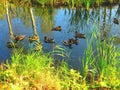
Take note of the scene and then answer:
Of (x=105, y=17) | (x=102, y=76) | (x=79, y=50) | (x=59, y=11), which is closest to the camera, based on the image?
(x=102, y=76)

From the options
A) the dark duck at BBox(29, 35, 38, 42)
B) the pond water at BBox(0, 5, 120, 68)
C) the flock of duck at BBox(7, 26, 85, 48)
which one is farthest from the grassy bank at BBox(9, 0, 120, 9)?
the dark duck at BBox(29, 35, 38, 42)


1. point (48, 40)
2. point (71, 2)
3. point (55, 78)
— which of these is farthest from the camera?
point (71, 2)

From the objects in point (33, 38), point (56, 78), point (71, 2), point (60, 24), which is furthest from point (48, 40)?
point (71, 2)

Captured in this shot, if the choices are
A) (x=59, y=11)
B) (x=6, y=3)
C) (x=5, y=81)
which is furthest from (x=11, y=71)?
(x=6, y=3)

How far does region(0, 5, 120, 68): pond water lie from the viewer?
29.5ft

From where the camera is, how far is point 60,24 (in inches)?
456

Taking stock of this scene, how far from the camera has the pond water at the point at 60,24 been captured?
29.5 ft

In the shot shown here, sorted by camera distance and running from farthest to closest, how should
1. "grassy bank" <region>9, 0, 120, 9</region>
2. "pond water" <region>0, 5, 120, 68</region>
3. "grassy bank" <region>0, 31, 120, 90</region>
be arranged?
"grassy bank" <region>9, 0, 120, 9</region> → "pond water" <region>0, 5, 120, 68</region> → "grassy bank" <region>0, 31, 120, 90</region>

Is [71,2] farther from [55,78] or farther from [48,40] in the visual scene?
[55,78]

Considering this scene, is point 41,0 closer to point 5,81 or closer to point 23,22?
point 23,22

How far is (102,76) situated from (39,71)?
1.19 m

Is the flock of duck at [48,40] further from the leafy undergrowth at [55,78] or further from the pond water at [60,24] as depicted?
the leafy undergrowth at [55,78]

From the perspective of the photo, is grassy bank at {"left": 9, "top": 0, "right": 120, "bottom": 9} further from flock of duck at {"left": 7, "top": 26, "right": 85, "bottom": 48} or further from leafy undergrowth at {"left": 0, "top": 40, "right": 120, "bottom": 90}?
leafy undergrowth at {"left": 0, "top": 40, "right": 120, "bottom": 90}

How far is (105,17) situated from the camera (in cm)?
1173
